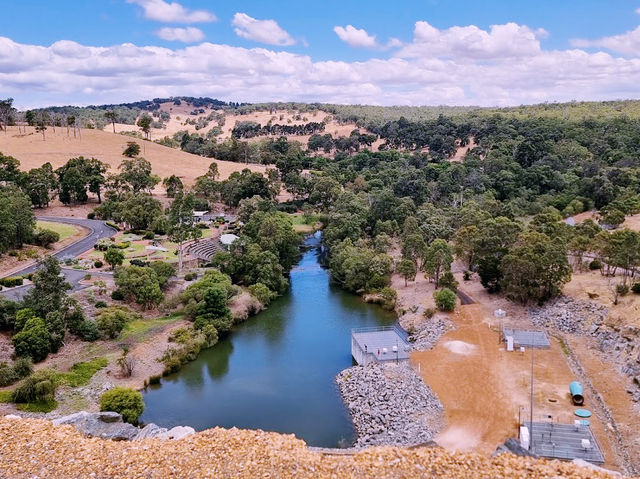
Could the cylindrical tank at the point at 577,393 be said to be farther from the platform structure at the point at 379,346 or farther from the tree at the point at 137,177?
the tree at the point at 137,177

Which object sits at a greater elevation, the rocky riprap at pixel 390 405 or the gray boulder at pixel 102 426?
the gray boulder at pixel 102 426

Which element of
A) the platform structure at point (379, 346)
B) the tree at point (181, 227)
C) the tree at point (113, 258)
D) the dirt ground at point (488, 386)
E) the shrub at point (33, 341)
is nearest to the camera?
the dirt ground at point (488, 386)

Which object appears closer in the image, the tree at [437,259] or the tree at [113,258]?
the tree at [113,258]

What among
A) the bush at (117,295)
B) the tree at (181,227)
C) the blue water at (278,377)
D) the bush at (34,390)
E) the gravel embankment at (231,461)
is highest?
the tree at (181,227)

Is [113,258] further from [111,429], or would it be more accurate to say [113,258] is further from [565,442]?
[565,442]

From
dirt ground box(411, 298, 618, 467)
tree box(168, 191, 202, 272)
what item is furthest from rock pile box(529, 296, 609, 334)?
tree box(168, 191, 202, 272)

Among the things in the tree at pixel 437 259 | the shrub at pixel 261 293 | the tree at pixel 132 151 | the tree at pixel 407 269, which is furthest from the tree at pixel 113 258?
the tree at pixel 132 151

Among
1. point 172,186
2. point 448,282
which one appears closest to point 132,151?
point 172,186
